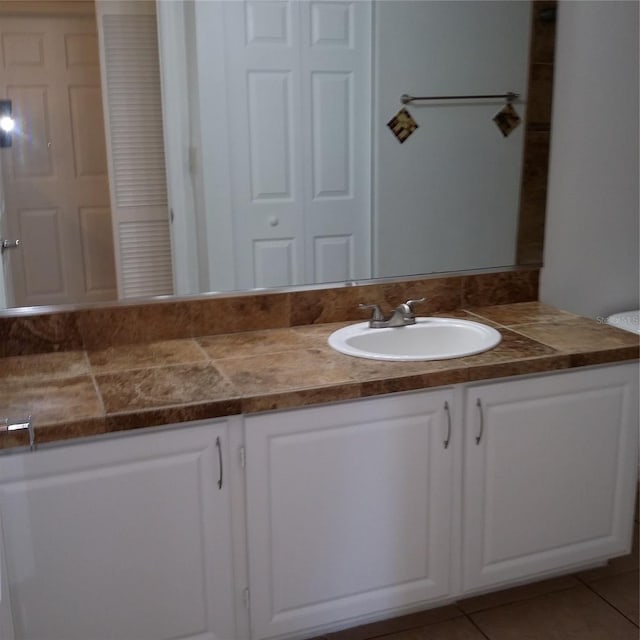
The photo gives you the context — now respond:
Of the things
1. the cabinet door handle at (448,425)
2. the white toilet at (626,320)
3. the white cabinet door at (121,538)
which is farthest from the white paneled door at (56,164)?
the white toilet at (626,320)

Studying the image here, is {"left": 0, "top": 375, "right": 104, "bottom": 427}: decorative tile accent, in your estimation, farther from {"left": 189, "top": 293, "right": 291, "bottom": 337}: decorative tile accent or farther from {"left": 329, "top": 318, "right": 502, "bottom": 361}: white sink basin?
{"left": 329, "top": 318, "right": 502, "bottom": 361}: white sink basin

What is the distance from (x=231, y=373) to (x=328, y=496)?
378 mm

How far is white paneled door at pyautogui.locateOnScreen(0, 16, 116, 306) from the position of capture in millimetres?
1957

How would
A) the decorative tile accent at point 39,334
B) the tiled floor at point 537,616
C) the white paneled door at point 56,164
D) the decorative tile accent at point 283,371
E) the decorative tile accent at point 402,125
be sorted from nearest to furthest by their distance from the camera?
the decorative tile accent at point 283,371 < the white paneled door at point 56,164 < the decorative tile accent at point 39,334 < the tiled floor at point 537,616 < the decorative tile accent at point 402,125

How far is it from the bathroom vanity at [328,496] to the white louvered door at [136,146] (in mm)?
247

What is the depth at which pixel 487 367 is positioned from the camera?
6.54 ft

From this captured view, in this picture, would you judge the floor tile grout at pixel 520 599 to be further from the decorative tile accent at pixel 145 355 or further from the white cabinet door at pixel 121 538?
the decorative tile accent at pixel 145 355

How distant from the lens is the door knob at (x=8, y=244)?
203cm

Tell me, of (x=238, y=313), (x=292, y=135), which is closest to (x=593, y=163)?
(x=292, y=135)

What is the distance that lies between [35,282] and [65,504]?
64cm

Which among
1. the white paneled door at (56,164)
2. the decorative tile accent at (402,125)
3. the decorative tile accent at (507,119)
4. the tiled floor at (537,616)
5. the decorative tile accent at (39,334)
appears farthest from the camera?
the decorative tile accent at (507,119)

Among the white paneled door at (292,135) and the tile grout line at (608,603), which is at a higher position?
the white paneled door at (292,135)

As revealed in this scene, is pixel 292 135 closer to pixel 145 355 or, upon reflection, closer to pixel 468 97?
pixel 468 97

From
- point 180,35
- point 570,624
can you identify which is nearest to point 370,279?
point 180,35
